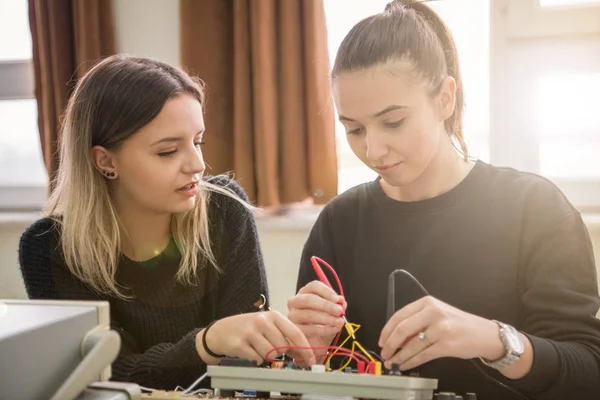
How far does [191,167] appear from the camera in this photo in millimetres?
1420

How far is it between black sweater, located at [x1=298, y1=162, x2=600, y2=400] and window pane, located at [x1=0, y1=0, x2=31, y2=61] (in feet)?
6.63

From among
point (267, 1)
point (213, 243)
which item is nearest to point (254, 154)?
point (267, 1)

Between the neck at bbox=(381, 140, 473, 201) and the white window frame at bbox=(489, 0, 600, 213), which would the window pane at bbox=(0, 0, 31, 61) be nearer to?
the white window frame at bbox=(489, 0, 600, 213)

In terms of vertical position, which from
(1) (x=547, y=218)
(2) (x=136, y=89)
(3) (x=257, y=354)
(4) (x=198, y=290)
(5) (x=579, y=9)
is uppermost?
(5) (x=579, y=9)

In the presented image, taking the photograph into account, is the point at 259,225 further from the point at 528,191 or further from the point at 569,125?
the point at 528,191

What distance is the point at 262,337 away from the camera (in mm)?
979

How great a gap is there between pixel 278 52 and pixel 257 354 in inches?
60.4

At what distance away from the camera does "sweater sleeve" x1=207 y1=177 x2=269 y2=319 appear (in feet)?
4.89

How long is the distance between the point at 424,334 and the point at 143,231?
2.84 feet

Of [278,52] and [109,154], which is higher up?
[278,52]

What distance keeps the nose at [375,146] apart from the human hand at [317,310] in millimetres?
243

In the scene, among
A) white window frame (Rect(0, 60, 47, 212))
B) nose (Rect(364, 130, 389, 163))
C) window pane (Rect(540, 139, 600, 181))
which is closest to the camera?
nose (Rect(364, 130, 389, 163))

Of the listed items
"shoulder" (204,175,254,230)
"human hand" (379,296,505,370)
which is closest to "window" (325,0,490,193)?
"shoulder" (204,175,254,230)

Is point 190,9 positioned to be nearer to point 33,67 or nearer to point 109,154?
point 33,67
